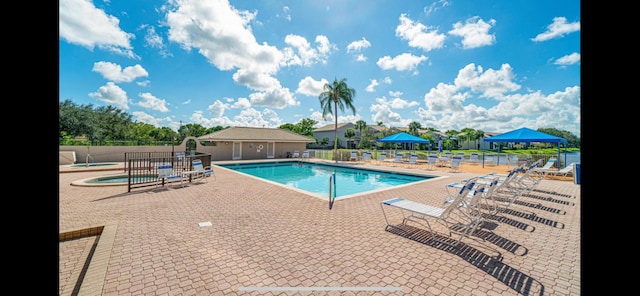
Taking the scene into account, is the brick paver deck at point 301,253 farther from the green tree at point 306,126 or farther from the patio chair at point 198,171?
the green tree at point 306,126

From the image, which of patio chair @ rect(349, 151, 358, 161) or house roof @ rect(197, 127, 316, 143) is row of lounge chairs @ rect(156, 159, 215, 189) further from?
patio chair @ rect(349, 151, 358, 161)

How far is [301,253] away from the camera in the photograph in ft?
13.5

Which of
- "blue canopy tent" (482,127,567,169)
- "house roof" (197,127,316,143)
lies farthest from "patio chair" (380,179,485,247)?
"house roof" (197,127,316,143)

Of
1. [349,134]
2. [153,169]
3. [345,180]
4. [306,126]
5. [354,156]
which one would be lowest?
[345,180]

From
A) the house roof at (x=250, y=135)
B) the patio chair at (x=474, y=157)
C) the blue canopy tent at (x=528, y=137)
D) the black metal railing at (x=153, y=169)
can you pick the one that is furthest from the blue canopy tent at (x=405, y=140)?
the black metal railing at (x=153, y=169)

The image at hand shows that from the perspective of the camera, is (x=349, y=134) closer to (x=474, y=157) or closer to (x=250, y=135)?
(x=250, y=135)

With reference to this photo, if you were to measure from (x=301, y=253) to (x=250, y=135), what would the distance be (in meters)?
22.0

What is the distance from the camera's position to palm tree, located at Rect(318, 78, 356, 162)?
24891mm

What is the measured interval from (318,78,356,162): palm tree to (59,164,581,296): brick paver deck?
62.6 ft

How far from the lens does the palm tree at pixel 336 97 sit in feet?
81.7

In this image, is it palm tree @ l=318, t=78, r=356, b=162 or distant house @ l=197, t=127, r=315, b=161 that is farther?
palm tree @ l=318, t=78, r=356, b=162

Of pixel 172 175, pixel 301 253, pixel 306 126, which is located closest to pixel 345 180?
pixel 172 175
